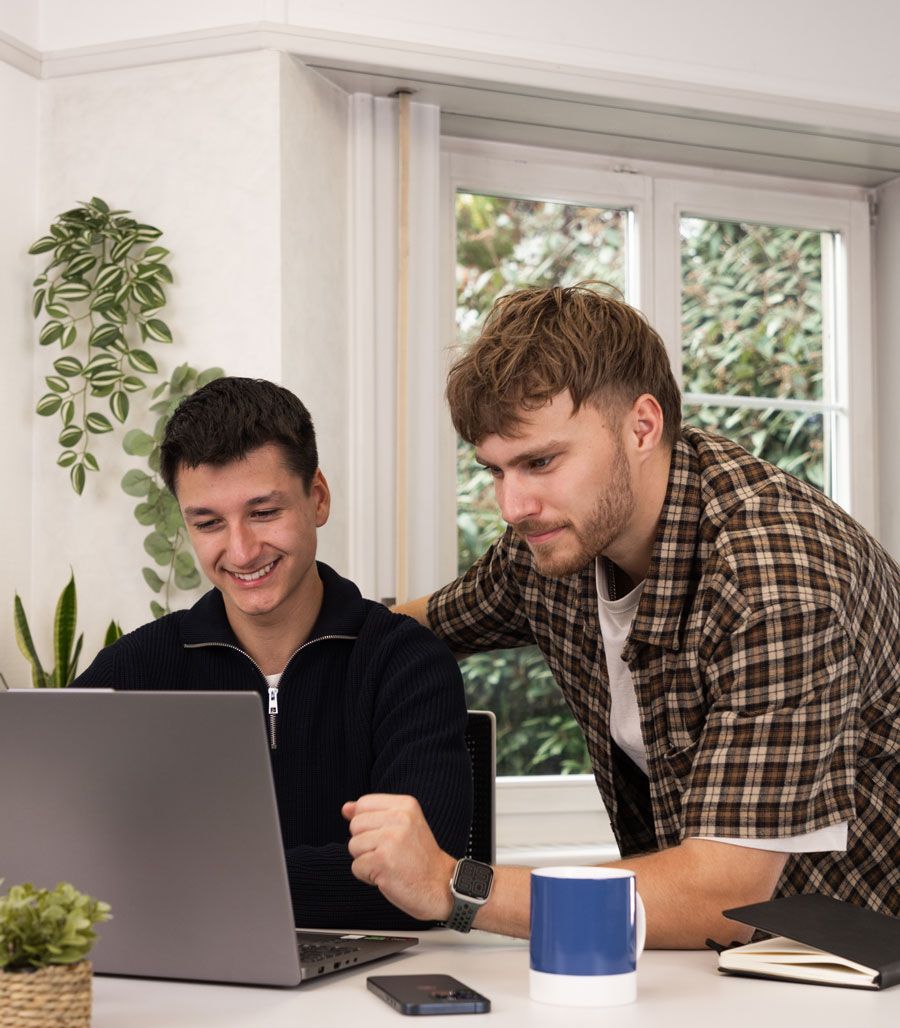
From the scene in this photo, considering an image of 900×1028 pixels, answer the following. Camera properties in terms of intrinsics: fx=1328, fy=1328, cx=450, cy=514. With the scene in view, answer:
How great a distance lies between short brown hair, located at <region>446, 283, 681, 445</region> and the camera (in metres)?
1.68

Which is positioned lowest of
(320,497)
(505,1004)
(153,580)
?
(505,1004)

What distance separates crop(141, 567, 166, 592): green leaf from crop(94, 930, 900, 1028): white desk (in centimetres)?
171

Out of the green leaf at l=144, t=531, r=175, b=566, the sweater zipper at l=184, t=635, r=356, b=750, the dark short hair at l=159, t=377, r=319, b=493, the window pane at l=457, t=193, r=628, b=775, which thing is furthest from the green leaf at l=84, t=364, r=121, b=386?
→ the sweater zipper at l=184, t=635, r=356, b=750

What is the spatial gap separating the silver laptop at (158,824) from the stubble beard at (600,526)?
0.66 metres

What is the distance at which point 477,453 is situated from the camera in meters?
1.78

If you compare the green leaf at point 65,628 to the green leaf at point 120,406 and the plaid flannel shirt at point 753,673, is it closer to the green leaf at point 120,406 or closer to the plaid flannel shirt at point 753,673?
the green leaf at point 120,406

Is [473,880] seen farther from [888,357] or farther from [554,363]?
[888,357]

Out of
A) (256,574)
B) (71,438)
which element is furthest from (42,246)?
(256,574)

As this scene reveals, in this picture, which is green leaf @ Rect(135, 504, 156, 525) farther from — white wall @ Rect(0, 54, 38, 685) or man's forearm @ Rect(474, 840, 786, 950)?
man's forearm @ Rect(474, 840, 786, 950)

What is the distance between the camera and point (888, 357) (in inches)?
150

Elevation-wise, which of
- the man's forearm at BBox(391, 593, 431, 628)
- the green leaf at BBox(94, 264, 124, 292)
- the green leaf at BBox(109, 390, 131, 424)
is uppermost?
the green leaf at BBox(94, 264, 124, 292)

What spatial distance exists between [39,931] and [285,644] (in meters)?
0.92

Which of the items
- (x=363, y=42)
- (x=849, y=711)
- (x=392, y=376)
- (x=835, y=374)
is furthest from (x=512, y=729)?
(x=849, y=711)

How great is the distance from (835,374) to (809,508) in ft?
7.48
